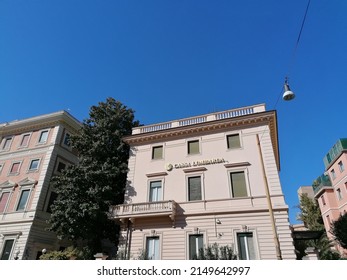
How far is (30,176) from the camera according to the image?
81.1 ft

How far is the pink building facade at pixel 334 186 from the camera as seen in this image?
33.8m

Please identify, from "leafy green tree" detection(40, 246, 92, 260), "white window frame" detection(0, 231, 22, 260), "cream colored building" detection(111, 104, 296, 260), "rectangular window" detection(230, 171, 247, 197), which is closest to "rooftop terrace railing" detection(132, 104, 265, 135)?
"cream colored building" detection(111, 104, 296, 260)

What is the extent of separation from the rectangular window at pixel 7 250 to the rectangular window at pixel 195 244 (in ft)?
53.8

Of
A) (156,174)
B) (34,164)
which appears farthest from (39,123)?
(156,174)

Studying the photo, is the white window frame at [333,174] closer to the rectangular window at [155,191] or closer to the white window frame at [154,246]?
the rectangular window at [155,191]

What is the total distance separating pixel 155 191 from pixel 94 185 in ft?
18.2

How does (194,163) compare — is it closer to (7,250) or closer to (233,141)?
(233,141)

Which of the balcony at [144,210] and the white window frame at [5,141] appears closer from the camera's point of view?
the balcony at [144,210]

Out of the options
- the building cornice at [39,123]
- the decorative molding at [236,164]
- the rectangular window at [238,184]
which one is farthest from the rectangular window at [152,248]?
the building cornice at [39,123]

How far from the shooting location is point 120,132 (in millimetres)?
23750

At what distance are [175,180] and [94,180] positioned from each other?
7.03m

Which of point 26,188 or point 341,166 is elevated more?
point 341,166

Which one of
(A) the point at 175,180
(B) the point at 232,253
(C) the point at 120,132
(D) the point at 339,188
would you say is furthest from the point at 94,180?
(D) the point at 339,188
